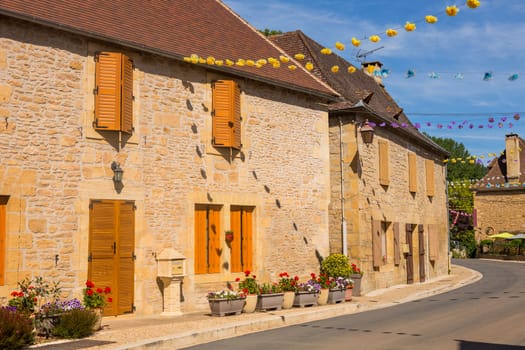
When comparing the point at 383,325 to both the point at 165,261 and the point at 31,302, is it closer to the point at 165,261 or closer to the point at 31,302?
the point at 165,261

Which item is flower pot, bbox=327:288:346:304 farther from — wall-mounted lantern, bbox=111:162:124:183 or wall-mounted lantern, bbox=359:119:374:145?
wall-mounted lantern, bbox=111:162:124:183

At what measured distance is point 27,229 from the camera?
10727mm

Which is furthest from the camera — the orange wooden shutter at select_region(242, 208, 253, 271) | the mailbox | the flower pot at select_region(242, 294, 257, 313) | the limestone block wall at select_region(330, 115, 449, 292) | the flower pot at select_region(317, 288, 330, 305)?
the limestone block wall at select_region(330, 115, 449, 292)

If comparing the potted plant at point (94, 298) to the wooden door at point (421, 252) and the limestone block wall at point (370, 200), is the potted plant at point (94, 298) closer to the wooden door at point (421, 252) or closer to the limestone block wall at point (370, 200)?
the limestone block wall at point (370, 200)

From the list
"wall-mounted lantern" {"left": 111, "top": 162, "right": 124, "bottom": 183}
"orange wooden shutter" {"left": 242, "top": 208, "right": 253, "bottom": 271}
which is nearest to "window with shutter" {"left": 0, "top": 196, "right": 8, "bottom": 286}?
"wall-mounted lantern" {"left": 111, "top": 162, "right": 124, "bottom": 183}

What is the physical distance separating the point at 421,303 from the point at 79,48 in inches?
385

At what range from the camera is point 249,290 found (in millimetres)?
13297

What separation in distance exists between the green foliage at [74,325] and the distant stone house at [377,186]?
371 inches

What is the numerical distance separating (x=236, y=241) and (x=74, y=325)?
5428mm

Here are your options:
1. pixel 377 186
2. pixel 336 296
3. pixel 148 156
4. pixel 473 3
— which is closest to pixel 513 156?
pixel 377 186

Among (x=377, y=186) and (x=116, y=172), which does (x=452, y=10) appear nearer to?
(x=116, y=172)

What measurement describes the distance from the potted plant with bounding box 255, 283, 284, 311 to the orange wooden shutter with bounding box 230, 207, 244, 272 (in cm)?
110

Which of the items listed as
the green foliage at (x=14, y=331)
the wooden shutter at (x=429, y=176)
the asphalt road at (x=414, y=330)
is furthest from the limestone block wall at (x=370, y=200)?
the green foliage at (x=14, y=331)

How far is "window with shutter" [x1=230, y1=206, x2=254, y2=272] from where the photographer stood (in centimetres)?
1439
